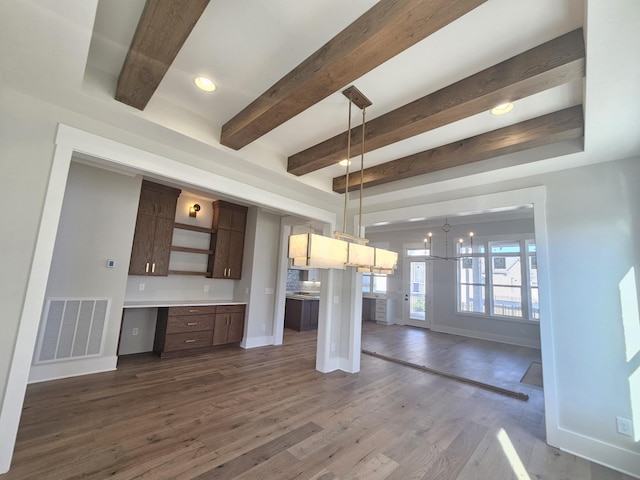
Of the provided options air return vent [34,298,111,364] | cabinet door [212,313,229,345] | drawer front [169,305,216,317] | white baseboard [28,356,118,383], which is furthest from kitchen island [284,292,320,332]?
air return vent [34,298,111,364]

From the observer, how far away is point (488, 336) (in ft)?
23.1

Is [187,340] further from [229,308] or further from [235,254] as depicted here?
[235,254]

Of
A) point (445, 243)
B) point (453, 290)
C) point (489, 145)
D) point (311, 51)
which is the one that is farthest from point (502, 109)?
point (453, 290)

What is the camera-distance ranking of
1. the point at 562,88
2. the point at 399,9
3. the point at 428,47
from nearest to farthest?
the point at 399,9, the point at 428,47, the point at 562,88

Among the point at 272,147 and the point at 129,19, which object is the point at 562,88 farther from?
the point at 129,19

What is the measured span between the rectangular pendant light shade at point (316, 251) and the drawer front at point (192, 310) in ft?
11.2

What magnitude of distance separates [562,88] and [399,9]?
1597 mm

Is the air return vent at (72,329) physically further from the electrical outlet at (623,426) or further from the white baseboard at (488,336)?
the white baseboard at (488,336)

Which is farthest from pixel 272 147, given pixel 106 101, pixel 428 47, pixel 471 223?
pixel 471 223

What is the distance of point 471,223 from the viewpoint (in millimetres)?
7609

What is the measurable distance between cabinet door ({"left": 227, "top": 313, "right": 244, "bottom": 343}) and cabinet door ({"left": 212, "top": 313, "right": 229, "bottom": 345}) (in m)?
0.06

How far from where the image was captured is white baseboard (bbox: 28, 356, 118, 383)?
3.32 m

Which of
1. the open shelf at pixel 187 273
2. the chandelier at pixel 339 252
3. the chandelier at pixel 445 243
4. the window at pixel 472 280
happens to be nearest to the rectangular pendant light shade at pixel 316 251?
the chandelier at pixel 339 252

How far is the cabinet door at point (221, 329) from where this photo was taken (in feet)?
16.1
